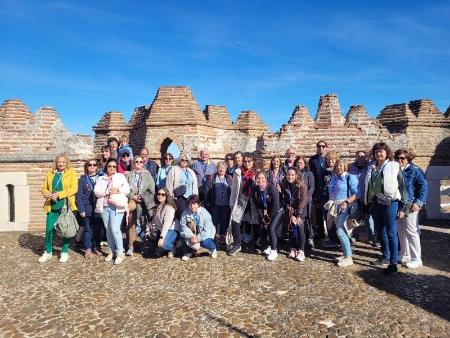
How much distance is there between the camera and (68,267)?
19.6 feet

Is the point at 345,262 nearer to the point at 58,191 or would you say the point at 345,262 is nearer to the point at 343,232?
the point at 343,232

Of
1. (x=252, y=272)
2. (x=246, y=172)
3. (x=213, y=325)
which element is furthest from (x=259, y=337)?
(x=246, y=172)

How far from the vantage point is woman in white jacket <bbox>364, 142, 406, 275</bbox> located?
5309 mm

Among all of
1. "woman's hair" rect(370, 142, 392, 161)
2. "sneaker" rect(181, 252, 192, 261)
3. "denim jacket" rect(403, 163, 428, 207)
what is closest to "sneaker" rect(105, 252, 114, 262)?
"sneaker" rect(181, 252, 192, 261)

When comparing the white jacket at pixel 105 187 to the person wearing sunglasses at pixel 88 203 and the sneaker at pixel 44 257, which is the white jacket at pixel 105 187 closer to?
the person wearing sunglasses at pixel 88 203

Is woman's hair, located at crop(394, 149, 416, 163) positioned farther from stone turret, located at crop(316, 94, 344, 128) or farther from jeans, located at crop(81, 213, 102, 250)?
jeans, located at crop(81, 213, 102, 250)

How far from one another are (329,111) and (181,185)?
608 cm

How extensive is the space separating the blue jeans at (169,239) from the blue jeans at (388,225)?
3522 mm

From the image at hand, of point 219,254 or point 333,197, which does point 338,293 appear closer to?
point 333,197

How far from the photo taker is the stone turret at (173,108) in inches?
517

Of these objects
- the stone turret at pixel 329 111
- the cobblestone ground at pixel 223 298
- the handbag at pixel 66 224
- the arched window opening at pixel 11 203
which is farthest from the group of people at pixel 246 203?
the arched window opening at pixel 11 203

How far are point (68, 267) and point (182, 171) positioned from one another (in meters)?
2.66

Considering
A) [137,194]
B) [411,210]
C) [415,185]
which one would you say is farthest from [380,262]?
[137,194]

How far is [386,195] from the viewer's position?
532 centimetres
